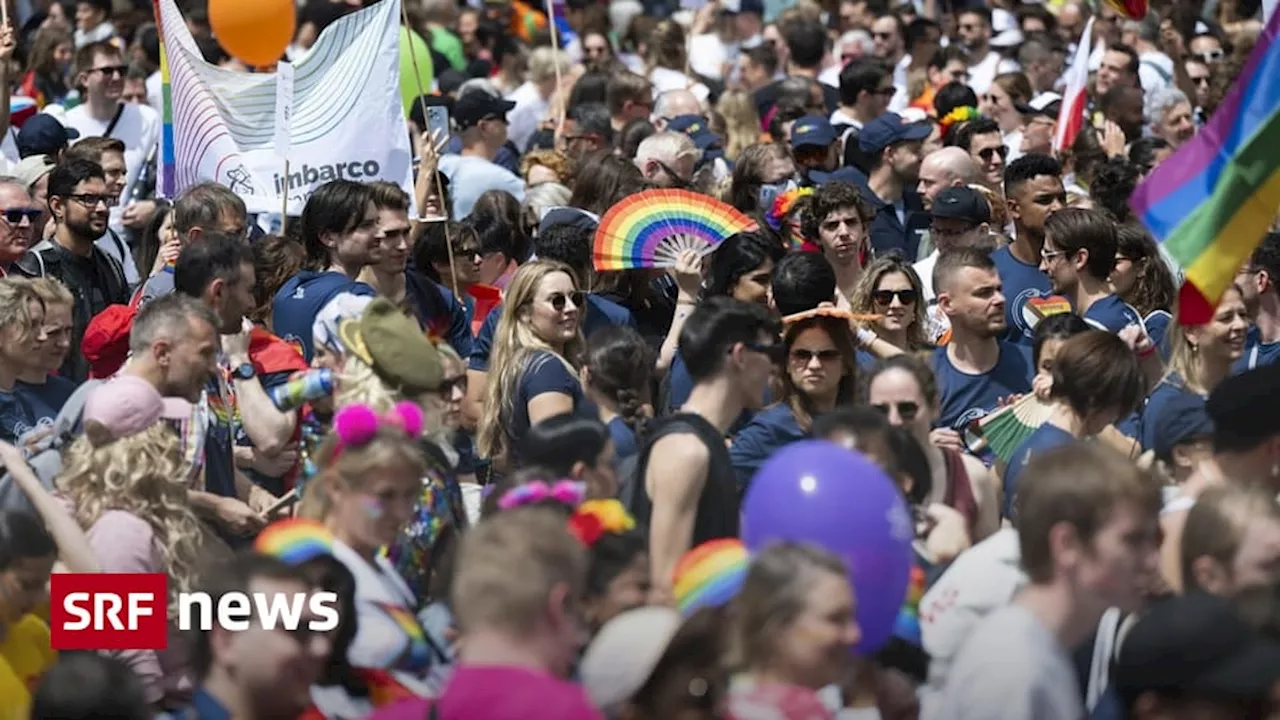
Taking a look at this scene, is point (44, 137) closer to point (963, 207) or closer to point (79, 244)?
point (79, 244)

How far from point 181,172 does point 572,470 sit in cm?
499

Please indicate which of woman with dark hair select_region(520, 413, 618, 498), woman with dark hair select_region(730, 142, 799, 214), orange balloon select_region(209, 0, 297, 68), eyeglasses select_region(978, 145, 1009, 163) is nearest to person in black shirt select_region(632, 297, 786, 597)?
woman with dark hair select_region(520, 413, 618, 498)

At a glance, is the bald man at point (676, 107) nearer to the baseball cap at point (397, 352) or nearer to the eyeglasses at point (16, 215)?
the eyeglasses at point (16, 215)

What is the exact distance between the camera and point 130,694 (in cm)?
471

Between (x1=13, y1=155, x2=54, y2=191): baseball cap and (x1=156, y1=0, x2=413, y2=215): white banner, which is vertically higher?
(x1=156, y1=0, x2=413, y2=215): white banner

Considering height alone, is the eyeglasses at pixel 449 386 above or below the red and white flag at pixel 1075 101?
above

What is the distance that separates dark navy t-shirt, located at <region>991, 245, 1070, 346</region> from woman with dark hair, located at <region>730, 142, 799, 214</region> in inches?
53.6

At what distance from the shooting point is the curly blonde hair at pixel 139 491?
637 centimetres

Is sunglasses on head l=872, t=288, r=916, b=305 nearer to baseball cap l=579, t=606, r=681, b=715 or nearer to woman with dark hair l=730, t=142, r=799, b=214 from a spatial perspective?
woman with dark hair l=730, t=142, r=799, b=214

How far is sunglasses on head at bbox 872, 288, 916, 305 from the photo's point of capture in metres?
8.87

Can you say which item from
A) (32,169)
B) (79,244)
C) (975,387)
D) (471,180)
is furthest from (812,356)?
(471,180)

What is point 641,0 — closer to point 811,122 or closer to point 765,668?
point 811,122

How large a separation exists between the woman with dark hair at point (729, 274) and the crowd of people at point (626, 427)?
0.02 metres

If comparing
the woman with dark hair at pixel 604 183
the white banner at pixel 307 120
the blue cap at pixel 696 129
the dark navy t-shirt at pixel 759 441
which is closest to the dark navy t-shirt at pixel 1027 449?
the dark navy t-shirt at pixel 759 441
